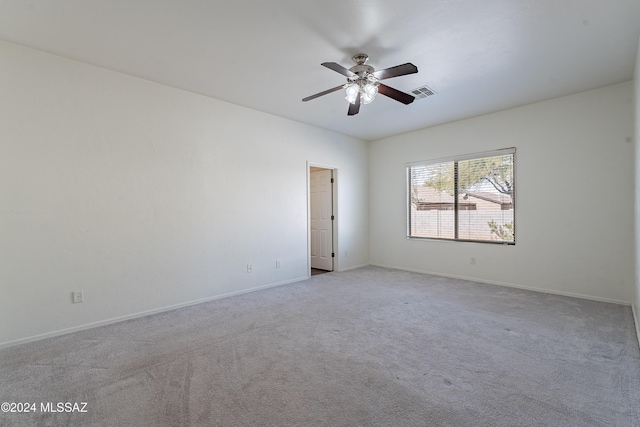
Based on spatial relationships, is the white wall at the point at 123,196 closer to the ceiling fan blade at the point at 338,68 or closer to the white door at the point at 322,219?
the white door at the point at 322,219

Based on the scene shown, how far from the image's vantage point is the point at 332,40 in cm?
281

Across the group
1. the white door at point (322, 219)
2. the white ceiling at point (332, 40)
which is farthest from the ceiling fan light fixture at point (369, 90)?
the white door at point (322, 219)

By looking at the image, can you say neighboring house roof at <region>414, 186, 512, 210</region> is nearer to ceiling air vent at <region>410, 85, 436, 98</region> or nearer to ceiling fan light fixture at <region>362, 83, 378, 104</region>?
ceiling air vent at <region>410, 85, 436, 98</region>

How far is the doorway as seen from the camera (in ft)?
20.4

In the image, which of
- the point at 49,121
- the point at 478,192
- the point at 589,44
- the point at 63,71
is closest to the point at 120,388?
the point at 49,121

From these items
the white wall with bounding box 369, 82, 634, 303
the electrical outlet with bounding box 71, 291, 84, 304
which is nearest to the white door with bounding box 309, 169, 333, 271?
the white wall with bounding box 369, 82, 634, 303

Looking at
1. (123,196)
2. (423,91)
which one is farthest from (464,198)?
(123,196)

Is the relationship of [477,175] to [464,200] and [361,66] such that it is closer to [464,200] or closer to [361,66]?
[464,200]

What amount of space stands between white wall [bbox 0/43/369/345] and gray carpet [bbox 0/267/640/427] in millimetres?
453

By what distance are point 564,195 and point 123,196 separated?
5.82m

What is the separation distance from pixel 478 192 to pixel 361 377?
4.15 meters

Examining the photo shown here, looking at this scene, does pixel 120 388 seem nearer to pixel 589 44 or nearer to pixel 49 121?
pixel 49 121

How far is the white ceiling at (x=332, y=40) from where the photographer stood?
2387 millimetres

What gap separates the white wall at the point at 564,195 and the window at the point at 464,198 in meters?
0.16
